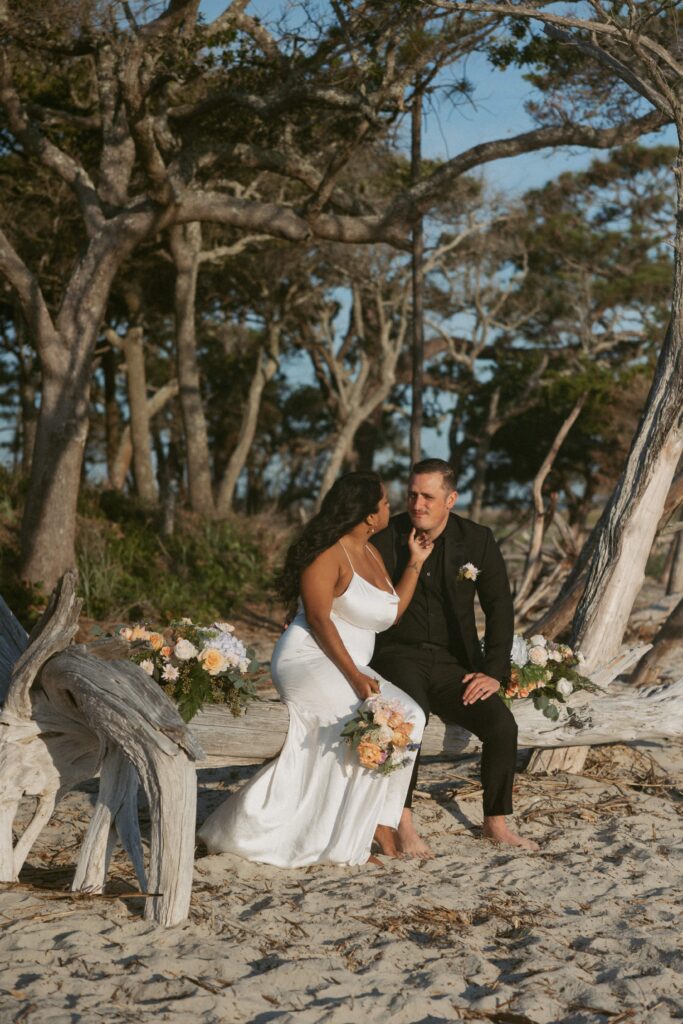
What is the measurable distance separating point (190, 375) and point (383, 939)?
13.0m

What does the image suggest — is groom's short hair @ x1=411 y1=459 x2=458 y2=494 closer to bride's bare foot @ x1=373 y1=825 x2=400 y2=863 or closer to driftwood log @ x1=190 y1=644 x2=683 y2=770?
driftwood log @ x1=190 y1=644 x2=683 y2=770

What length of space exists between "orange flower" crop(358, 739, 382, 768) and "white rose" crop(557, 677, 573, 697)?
1.66 m

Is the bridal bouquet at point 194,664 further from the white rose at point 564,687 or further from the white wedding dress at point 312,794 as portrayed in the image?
the white rose at point 564,687

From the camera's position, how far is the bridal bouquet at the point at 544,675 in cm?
610

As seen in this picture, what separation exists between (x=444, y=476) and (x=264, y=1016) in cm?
292

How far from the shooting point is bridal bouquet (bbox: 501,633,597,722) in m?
6.10

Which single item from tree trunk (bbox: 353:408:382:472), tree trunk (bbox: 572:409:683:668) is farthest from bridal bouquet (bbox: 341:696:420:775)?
tree trunk (bbox: 353:408:382:472)

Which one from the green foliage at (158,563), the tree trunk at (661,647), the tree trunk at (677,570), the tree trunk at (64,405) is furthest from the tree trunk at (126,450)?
the tree trunk at (661,647)

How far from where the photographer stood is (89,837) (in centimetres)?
455

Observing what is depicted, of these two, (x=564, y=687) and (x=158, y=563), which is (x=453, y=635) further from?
(x=158, y=563)

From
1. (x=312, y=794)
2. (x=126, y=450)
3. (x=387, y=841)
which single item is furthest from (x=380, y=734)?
(x=126, y=450)

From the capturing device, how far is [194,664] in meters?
5.51

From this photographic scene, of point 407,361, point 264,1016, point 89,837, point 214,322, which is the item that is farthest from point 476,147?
point 407,361

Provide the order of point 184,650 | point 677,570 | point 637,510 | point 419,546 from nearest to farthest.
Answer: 1. point 184,650
2. point 419,546
3. point 637,510
4. point 677,570
